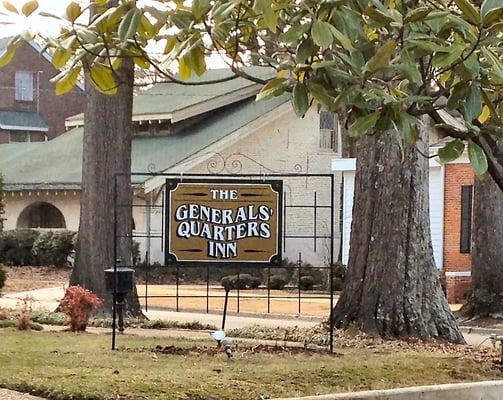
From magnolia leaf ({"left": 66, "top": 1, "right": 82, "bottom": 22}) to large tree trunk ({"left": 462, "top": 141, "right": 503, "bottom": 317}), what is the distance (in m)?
14.9

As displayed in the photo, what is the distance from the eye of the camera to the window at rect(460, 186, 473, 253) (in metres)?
27.0

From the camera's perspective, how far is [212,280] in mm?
30219

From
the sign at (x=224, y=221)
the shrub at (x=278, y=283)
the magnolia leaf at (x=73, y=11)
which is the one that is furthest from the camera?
the shrub at (x=278, y=283)

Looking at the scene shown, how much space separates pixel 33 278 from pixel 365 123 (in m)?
25.7

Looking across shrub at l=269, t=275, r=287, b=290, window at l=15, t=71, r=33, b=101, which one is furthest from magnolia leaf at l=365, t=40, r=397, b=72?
window at l=15, t=71, r=33, b=101

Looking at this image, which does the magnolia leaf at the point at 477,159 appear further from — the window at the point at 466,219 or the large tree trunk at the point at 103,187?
the window at the point at 466,219

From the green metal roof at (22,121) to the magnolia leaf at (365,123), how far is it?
4658 cm

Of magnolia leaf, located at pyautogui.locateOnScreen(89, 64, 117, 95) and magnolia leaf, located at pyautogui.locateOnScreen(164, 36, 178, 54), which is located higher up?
magnolia leaf, located at pyautogui.locateOnScreen(164, 36, 178, 54)

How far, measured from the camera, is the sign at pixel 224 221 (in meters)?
11.8

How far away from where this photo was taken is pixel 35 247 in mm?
32500

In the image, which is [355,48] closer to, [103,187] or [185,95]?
[103,187]

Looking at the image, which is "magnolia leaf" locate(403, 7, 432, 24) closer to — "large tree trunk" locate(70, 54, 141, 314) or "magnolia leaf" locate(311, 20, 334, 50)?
"magnolia leaf" locate(311, 20, 334, 50)

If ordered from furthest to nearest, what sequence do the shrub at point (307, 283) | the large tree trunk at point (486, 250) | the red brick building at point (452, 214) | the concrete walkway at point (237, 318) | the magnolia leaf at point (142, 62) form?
the shrub at point (307, 283), the red brick building at point (452, 214), the large tree trunk at point (486, 250), the concrete walkway at point (237, 318), the magnolia leaf at point (142, 62)

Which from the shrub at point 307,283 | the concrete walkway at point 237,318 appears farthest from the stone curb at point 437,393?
the shrub at point 307,283
